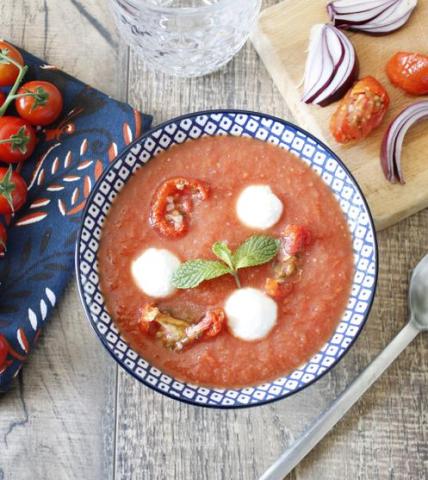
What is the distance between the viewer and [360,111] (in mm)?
2758

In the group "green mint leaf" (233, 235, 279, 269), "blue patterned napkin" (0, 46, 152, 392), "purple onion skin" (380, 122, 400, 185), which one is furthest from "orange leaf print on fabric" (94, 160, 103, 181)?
"purple onion skin" (380, 122, 400, 185)

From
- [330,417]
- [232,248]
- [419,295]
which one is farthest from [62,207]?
[419,295]

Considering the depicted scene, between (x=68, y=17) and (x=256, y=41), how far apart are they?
782mm

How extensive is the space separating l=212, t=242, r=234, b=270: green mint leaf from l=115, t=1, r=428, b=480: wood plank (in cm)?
60

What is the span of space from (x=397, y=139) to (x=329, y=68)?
0.38m

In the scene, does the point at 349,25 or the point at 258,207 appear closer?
the point at 258,207

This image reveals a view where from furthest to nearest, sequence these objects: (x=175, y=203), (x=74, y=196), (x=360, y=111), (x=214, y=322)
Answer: (x=74, y=196) < (x=360, y=111) < (x=175, y=203) < (x=214, y=322)

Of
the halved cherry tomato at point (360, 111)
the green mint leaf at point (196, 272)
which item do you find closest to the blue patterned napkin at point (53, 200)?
the green mint leaf at point (196, 272)

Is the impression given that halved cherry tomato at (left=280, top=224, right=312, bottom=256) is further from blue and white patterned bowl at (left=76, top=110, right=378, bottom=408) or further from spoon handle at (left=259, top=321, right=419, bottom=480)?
spoon handle at (left=259, top=321, right=419, bottom=480)

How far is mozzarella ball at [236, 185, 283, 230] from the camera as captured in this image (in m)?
2.61

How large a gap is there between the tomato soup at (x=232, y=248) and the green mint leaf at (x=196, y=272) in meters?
0.06

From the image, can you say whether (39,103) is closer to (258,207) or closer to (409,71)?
(258,207)

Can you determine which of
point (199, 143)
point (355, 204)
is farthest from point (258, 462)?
point (199, 143)

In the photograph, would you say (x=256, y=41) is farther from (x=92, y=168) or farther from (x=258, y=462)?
(x=258, y=462)
